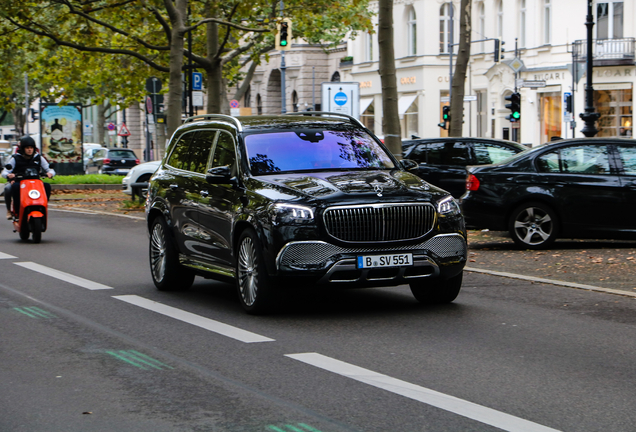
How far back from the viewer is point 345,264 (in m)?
8.52

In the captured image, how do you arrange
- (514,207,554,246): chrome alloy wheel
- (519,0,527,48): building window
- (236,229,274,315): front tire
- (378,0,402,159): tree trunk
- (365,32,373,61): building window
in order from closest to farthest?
(236,229,274,315): front tire, (514,207,554,246): chrome alloy wheel, (378,0,402,159): tree trunk, (519,0,527,48): building window, (365,32,373,61): building window

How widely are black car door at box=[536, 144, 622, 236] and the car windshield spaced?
5112mm

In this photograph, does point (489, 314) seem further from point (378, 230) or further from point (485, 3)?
point (485, 3)

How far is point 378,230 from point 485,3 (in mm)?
46172

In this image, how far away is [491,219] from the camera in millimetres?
15008

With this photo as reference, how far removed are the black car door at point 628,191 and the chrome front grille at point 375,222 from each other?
627 cm

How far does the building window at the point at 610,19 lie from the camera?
46.2 m

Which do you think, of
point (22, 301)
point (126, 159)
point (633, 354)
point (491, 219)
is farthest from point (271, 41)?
point (633, 354)

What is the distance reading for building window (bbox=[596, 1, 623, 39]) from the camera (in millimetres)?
46156

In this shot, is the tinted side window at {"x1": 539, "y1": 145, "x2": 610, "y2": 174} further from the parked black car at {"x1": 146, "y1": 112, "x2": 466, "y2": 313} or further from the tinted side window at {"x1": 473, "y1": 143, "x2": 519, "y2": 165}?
→ the tinted side window at {"x1": 473, "y1": 143, "x2": 519, "y2": 165}

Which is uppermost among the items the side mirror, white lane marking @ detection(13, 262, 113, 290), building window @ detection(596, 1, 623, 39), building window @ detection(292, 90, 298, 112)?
building window @ detection(596, 1, 623, 39)

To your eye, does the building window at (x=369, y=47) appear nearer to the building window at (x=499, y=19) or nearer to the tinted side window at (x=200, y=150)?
the building window at (x=499, y=19)

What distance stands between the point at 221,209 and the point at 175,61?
16.3m

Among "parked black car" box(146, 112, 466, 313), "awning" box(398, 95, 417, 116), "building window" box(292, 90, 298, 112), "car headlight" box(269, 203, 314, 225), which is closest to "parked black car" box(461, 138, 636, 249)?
"parked black car" box(146, 112, 466, 313)
